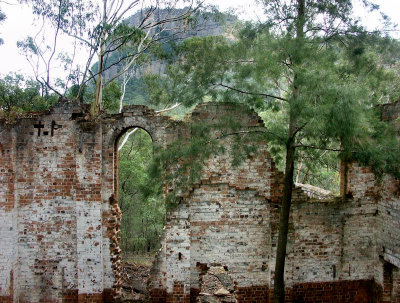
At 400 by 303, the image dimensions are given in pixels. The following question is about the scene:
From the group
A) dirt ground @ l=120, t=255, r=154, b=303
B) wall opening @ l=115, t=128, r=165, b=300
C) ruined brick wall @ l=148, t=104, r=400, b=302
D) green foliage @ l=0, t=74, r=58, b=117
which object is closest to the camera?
ruined brick wall @ l=148, t=104, r=400, b=302

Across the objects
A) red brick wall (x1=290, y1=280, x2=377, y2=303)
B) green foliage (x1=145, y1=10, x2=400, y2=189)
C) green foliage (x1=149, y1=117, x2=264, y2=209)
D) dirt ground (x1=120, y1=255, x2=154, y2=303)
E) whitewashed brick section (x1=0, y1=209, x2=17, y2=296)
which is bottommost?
dirt ground (x1=120, y1=255, x2=154, y2=303)

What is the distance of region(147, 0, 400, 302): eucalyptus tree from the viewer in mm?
5996

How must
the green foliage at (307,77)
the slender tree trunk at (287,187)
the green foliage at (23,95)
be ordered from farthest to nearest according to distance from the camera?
1. the green foliage at (23,95)
2. the slender tree trunk at (287,187)
3. the green foliage at (307,77)

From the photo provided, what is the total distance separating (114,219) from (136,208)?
9.04m

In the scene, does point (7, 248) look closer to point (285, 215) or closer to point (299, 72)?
point (285, 215)

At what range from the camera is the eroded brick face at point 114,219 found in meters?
7.80

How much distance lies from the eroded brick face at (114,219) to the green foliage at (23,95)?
679cm

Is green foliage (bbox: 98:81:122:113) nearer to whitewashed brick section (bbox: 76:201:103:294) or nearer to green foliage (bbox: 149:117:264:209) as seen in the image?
whitewashed brick section (bbox: 76:201:103:294)

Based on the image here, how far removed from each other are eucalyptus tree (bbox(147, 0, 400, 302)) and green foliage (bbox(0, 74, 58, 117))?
9.47 meters

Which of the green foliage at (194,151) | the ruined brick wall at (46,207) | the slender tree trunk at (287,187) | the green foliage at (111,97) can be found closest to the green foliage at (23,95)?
the green foliage at (111,97)

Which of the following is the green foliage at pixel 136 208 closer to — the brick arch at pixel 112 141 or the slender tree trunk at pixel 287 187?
the brick arch at pixel 112 141

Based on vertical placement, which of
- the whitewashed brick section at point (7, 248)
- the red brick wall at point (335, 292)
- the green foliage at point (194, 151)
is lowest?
the red brick wall at point (335, 292)

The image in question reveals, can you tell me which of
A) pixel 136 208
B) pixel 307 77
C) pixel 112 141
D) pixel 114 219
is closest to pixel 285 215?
pixel 307 77

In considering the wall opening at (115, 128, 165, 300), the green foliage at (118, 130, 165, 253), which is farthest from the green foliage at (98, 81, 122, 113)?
the green foliage at (118, 130, 165, 253)
